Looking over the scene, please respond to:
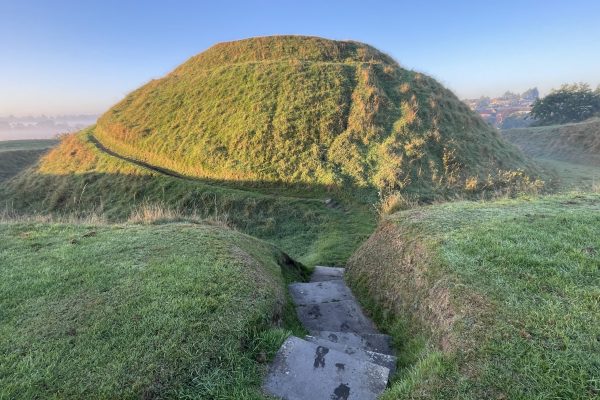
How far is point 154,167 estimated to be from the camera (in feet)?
82.2

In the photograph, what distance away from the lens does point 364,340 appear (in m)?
6.21

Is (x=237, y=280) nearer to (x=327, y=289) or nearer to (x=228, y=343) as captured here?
(x=228, y=343)

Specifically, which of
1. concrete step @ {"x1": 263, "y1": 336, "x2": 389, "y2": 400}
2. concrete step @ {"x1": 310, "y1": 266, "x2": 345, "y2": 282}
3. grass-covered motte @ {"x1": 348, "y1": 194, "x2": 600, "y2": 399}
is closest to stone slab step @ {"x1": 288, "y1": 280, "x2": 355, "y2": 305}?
grass-covered motte @ {"x1": 348, "y1": 194, "x2": 600, "y2": 399}

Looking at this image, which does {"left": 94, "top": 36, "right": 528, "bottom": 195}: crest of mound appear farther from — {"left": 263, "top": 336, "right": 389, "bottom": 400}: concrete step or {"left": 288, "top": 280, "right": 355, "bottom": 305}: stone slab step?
{"left": 263, "top": 336, "right": 389, "bottom": 400}: concrete step

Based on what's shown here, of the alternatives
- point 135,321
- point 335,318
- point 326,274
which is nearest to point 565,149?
point 326,274

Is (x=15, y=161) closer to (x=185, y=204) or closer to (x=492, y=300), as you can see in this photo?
(x=185, y=204)

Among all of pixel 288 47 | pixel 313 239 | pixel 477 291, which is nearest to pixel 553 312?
pixel 477 291

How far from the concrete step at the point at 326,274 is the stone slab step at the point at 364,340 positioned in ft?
14.7

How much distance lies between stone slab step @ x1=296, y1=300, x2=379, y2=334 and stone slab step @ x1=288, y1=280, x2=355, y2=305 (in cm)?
20

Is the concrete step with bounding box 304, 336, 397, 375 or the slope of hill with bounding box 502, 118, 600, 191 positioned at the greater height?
the concrete step with bounding box 304, 336, 397, 375

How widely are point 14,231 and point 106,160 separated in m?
18.3

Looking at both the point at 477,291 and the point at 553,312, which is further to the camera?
the point at 477,291

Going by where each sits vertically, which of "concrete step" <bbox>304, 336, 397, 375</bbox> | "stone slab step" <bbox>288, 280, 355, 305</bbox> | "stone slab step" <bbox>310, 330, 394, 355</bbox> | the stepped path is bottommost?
"stone slab step" <bbox>288, 280, 355, 305</bbox>

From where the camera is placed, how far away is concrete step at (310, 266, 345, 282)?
11.0 m
